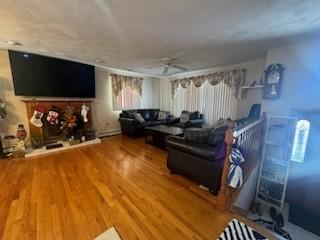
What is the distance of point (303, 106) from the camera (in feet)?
8.79

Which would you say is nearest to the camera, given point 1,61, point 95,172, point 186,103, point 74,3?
point 74,3

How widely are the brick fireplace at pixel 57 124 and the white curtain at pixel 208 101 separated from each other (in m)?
3.34

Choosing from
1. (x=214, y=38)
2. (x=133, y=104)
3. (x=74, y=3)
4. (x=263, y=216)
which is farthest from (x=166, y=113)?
(x=74, y=3)

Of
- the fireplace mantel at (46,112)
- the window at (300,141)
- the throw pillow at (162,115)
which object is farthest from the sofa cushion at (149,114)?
the window at (300,141)

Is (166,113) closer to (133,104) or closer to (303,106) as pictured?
(133,104)

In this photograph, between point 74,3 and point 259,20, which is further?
point 259,20

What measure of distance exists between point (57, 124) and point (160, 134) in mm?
2820

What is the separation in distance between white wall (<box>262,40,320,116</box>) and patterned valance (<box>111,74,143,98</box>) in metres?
4.26

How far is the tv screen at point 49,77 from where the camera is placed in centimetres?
352

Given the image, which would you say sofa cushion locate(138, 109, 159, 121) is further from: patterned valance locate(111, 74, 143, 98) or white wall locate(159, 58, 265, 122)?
white wall locate(159, 58, 265, 122)

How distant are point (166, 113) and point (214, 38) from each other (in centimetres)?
367

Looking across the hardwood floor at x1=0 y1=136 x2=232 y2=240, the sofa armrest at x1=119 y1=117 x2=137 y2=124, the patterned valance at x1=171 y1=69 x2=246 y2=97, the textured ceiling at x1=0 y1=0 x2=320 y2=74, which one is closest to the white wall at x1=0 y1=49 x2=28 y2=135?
the textured ceiling at x1=0 y1=0 x2=320 y2=74

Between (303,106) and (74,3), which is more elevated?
(74,3)

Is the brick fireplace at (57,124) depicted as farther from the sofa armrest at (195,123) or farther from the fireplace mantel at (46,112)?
the sofa armrest at (195,123)
